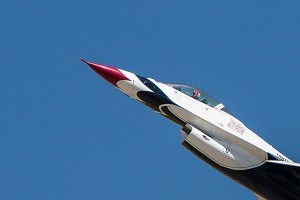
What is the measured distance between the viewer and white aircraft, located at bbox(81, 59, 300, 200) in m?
22.3

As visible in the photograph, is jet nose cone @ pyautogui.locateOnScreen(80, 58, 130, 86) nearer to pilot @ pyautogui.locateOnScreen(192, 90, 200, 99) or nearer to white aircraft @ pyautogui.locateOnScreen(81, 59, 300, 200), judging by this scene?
white aircraft @ pyautogui.locateOnScreen(81, 59, 300, 200)

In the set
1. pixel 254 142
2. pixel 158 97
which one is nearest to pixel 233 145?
pixel 254 142

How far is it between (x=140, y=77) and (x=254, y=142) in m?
3.98

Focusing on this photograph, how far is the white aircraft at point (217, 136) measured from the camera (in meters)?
22.3

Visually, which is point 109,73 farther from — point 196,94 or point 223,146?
point 223,146

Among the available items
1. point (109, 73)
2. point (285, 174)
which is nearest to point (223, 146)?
point (285, 174)

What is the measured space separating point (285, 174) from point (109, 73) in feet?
19.8

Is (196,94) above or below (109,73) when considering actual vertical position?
above

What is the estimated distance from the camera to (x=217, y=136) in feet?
75.7

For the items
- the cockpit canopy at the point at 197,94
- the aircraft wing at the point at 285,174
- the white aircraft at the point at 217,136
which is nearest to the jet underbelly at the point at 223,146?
the white aircraft at the point at 217,136

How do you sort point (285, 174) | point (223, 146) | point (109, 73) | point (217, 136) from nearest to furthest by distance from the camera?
point (285, 174), point (223, 146), point (217, 136), point (109, 73)

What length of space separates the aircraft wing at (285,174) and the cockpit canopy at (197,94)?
2.73 m

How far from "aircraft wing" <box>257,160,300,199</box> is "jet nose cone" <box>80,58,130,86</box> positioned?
507 centimetres

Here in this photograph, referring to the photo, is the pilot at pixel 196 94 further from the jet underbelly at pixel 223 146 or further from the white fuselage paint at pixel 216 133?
the jet underbelly at pixel 223 146
